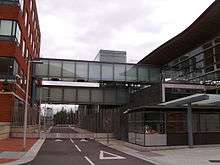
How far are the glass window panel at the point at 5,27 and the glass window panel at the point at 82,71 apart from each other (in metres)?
12.1

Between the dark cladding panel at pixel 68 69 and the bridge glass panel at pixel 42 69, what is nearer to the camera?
the dark cladding panel at pixel 68 69

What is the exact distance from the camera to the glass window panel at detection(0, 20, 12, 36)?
39781 mm

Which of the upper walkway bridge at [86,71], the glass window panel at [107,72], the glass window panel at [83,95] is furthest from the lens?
the glass window panel at [83,95]

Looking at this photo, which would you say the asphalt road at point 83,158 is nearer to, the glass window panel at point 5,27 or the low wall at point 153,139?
the low wall at point 153,139

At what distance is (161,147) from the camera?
2877 centimetres

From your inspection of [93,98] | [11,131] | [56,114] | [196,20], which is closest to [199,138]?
[196,20]

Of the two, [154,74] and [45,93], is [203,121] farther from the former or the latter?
[45,93]

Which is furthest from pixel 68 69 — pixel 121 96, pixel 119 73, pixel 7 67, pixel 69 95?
pixel 7 67

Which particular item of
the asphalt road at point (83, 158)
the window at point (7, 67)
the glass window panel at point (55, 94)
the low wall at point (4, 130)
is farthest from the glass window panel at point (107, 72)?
the asphalt road at point (83, 158)

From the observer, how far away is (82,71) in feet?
161

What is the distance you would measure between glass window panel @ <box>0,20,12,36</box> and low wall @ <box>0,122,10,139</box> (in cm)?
1007

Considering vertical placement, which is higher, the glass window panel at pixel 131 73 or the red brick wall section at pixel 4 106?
the glass window panel at pixel 131 73

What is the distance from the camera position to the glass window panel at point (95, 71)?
49.4 metres

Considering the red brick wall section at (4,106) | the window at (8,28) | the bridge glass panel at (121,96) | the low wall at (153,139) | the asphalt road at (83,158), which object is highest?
the window at (8,28)
